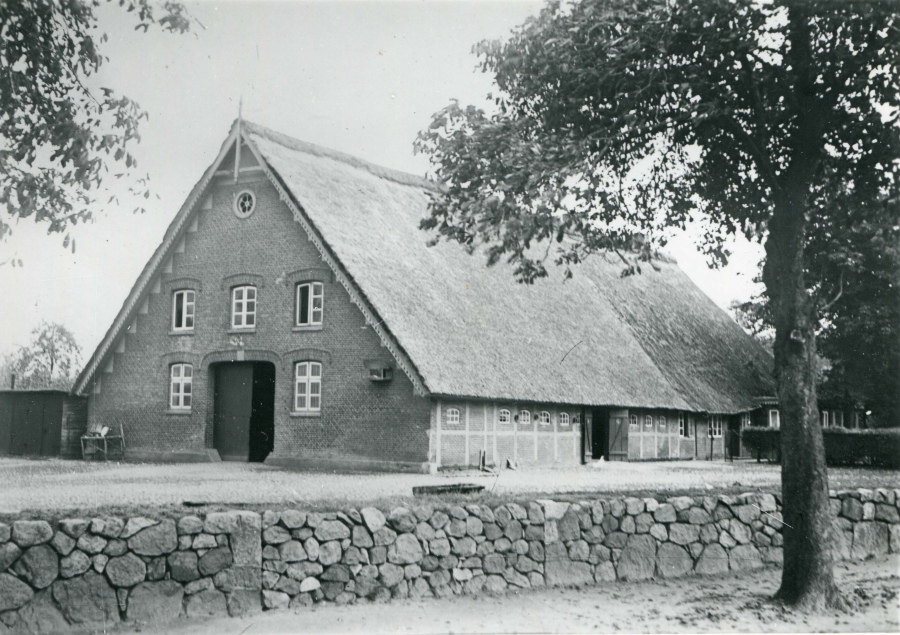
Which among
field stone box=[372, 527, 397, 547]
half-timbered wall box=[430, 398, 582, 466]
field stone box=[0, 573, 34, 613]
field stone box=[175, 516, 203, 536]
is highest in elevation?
half-timbered wall box=[430, 398, 582, 466]

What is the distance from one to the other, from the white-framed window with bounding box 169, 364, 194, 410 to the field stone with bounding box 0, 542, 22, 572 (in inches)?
671

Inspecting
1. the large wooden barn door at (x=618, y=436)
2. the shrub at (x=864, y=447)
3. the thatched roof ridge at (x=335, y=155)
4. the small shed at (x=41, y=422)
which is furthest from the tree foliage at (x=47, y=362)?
the shrub at (x=864, y=447)

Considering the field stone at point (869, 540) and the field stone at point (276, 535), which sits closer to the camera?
the field stone at point (276, 535)

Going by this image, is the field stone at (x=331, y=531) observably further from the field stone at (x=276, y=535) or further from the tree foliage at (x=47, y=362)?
the tree foliage at (x=47, y=362)

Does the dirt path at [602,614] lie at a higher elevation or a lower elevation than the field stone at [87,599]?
lower

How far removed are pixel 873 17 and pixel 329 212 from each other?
15.3 metres

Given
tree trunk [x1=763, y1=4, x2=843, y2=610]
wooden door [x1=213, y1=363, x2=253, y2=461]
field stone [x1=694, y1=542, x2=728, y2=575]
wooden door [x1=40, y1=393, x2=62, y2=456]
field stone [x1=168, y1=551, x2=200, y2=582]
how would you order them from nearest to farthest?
1. field stone [x1=168, y1=551, x2=200, y2=582]
2. tree trunk [x1=763, y1=4, x2=843, y2=610]
3. field stone [x1=694, y1=542, x2=728, y2=575]
4. wooden door [x1=213, y1=363, x2=253, y2=461]
5. wooden door [x1=40, y1=393, x2=62, y2=456]

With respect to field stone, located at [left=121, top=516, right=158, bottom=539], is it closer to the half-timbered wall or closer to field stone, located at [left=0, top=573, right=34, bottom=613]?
field stone, located at [left=0, top=573, right=34, bottom=613]

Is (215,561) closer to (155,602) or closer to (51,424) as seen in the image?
(155,602)

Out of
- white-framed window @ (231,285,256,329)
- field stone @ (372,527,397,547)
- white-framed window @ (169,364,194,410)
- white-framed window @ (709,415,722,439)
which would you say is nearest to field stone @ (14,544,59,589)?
field stone @ (372,527,397,547)

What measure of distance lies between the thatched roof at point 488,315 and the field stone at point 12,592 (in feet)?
42.5

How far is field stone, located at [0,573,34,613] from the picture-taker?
7840 mm

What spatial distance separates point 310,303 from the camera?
22922 millimetres

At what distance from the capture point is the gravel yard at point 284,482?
1404 cm
